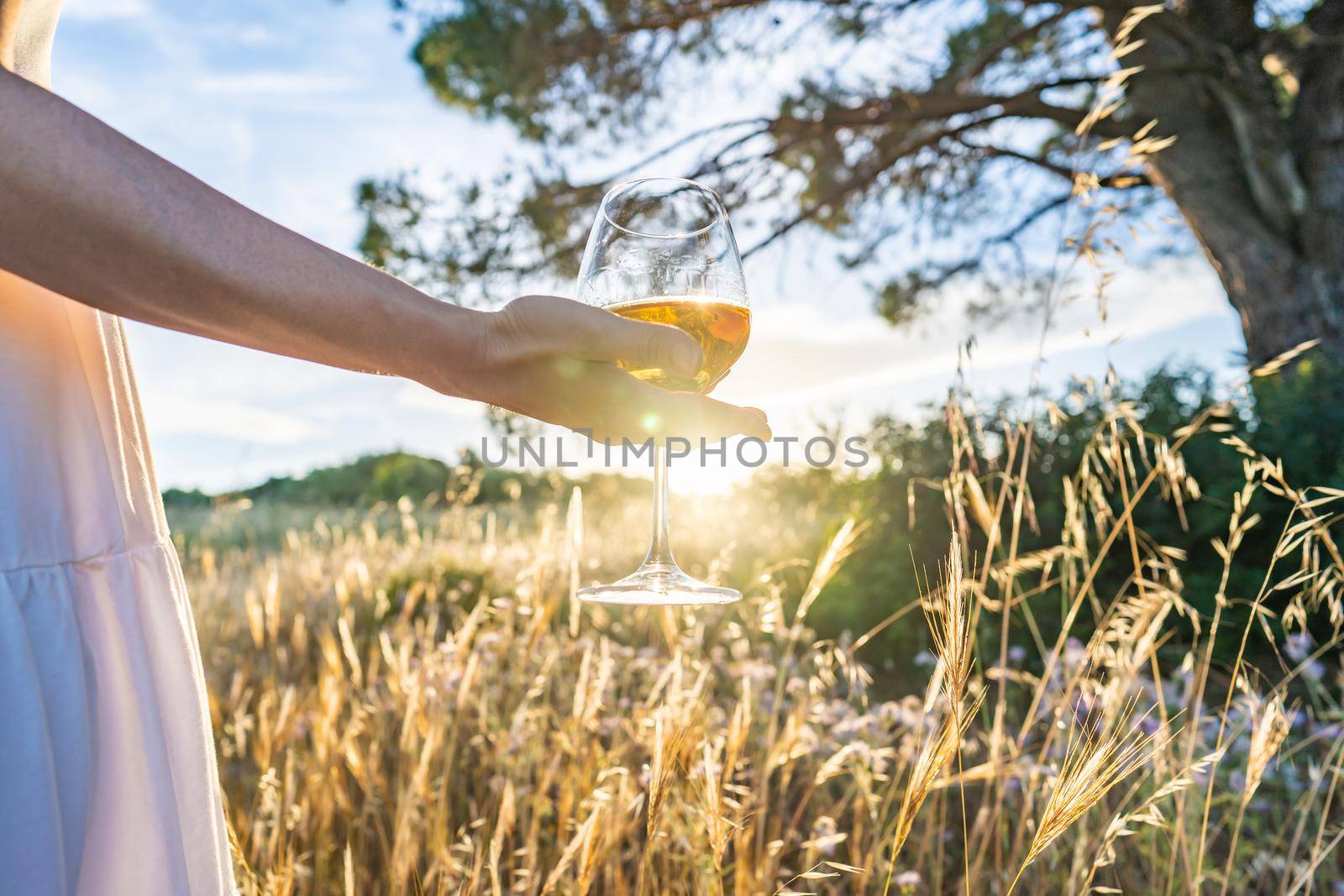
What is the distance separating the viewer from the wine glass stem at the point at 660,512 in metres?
1.42

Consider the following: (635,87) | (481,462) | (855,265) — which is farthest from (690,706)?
(855,265)

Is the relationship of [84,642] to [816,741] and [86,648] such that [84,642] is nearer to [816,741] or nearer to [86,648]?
[86,648]

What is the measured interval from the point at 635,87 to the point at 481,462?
483 centimetres

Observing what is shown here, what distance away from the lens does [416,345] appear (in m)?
0.86

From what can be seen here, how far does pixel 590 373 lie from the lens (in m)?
1.00

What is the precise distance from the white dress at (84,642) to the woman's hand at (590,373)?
0.34 m

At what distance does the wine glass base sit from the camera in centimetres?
127

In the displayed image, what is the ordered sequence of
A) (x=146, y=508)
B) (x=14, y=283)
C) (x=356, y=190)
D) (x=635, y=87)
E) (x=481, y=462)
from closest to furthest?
(x=14, y=283)
(x=146, y=508)
(x=481, y=462)
(x=356, y=190)
(x=635, y=87)

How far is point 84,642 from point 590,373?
0.55m

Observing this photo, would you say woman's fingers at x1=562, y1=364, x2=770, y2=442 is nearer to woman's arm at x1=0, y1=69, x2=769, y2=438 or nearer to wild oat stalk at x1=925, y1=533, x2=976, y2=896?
woman's arm at x1=0, y1=69, x2=769, y2=438

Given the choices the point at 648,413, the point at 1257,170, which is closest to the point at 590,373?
the point at 648,413

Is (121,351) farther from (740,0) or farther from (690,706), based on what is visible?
(740,0)

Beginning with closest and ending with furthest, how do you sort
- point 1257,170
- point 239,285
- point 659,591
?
point 239,285
point 659,591
point 1257,170

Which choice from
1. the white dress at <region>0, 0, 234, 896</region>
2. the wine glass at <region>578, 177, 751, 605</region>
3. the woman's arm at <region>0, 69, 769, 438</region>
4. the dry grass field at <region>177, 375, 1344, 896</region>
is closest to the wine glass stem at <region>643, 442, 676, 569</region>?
the wine glass at <region>578, 177, 751, 605</region>
